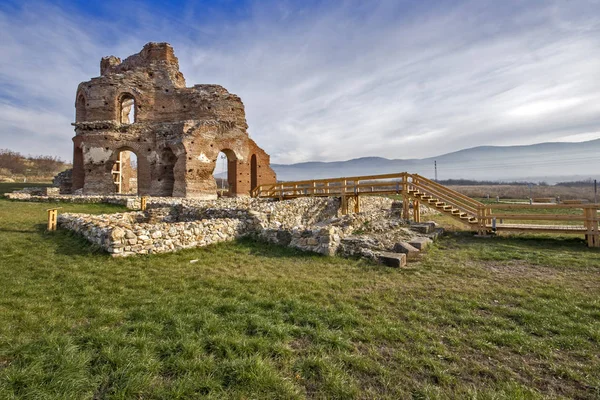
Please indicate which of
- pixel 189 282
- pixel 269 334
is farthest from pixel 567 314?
pixel 189 282

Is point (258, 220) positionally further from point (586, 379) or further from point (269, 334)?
point (586, 379)

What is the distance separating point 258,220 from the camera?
11.7 m

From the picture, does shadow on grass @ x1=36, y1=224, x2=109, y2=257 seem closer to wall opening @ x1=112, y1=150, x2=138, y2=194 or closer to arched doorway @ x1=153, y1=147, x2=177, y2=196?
arched doorway @ x1=153, y1=147, x2=177, y2=196

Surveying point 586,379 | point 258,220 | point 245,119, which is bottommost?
point 586,379

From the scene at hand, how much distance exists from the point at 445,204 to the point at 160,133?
22379 mm

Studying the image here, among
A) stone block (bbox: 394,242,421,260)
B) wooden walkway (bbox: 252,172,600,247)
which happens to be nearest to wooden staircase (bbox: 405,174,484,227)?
wooden walkway (bbox: 252,172,600,247)

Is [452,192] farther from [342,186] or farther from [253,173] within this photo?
[253,173]

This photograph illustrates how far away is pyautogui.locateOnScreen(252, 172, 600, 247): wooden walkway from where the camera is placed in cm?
1076

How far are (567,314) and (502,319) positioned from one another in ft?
4.16

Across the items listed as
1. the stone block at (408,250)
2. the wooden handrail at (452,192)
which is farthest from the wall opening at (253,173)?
the stone block at (408,250)

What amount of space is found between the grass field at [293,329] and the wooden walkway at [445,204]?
3.57 m

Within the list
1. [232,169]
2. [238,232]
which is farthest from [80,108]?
[238,232]

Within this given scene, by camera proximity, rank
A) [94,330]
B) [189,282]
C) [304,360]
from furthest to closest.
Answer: [189,282], [94,330], [304,360]

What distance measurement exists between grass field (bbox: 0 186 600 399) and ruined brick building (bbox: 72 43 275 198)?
16226 millimetres
